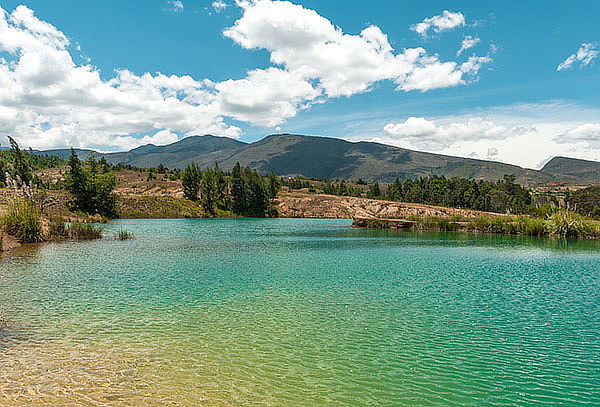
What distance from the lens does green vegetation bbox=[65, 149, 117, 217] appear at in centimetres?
9031

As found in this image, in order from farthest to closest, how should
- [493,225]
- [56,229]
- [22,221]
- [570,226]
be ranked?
[493,225] < [570,226] < [56,229] < [22,221]

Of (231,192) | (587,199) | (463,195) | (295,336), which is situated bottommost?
(295,336)

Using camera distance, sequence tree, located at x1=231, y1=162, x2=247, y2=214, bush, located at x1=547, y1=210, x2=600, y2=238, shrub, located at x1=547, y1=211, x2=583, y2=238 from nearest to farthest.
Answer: bush, located at x1=547, y1=210, x2=600, y2=238 < shrub, located at x1=547, y1=211, x2=583, y2=238 < tree, located at x1=231, y1=162, x2=247, y2=214

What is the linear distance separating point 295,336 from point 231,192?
393ft

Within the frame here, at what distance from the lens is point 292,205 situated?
13600 centimetres

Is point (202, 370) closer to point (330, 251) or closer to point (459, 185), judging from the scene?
point (330, 251)

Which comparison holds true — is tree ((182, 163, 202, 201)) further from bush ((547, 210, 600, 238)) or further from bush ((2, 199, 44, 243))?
bush ((547, 210, 600, 238))

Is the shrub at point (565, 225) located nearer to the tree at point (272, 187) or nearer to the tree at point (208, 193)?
the tree at point (272, 187)

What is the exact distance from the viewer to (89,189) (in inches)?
3615

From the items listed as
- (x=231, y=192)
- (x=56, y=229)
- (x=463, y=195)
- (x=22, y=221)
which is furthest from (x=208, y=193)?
(x=463, y=195)

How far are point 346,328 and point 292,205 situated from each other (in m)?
121

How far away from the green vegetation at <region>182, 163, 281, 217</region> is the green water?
328 feet

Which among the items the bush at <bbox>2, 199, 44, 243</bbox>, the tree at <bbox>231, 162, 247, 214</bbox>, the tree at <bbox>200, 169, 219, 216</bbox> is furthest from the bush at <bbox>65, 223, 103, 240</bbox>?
the tree at <bbox>231, 162, 247, 214</bbox>

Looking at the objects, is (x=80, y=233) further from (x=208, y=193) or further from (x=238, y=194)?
(x=238, y=194)
